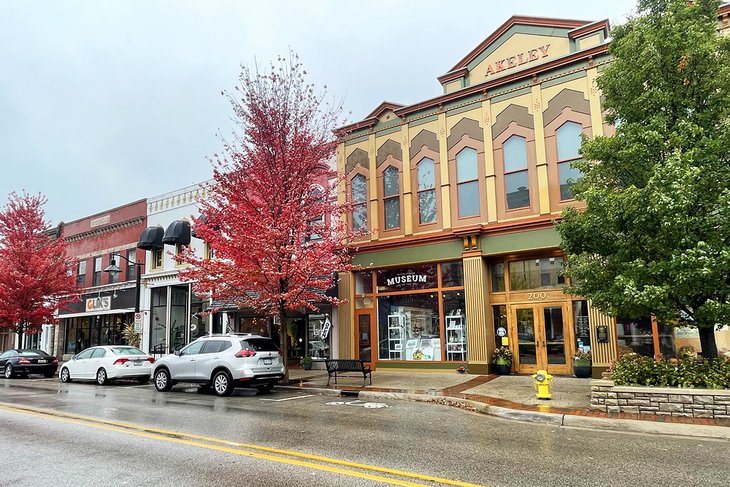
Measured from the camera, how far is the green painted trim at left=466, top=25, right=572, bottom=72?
1711 centimetres

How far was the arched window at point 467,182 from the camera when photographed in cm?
1777

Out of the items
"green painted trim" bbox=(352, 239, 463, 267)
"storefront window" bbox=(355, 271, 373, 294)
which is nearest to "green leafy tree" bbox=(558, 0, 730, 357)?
"green painted trim" bbox=(352, 239, 463, 267)

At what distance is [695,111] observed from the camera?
10203 millimetres

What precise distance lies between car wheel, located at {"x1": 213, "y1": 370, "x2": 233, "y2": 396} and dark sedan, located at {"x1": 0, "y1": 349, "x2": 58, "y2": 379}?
1310 centimetres

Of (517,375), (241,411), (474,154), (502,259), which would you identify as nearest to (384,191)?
(474,154)

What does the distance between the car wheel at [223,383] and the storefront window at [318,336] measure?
636 cm

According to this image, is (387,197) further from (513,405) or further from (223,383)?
(513,405)

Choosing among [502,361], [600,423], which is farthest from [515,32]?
[600,423]

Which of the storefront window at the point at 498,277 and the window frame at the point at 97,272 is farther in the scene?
the window frame at the point at 97,272

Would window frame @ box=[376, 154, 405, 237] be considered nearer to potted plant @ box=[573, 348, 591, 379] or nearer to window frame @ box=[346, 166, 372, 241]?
window frame @ box=[346, 166, 372, 241]

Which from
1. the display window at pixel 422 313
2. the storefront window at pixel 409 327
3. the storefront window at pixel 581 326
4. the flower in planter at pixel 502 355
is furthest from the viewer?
the storefront window at pixel 409 327

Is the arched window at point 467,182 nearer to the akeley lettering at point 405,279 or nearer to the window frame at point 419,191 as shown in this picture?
the window frame at point 419,191

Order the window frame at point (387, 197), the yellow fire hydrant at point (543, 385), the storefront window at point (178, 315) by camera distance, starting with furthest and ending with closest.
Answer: the storefront window at point (178, 315) < the window frame at point (387, 197) < the yellow fire hydrant at point (543, 385)

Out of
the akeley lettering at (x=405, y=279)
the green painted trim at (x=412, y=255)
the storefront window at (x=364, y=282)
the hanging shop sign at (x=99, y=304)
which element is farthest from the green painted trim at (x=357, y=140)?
the hanging shop sign at (x=99, y=304)
